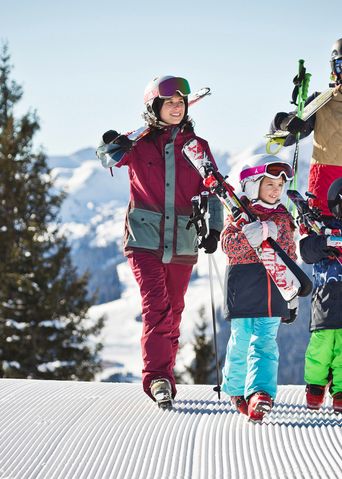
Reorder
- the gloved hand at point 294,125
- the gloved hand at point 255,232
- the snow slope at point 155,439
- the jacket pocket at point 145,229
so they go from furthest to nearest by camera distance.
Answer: the gloved hand at point 294,125, the jacket pocket at point 145,229, the gloved hand at point 255,232, the snow slope at point 155,439

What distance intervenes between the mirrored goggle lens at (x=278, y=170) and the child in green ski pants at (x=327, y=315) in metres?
0.34

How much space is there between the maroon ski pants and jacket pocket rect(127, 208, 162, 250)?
79mm

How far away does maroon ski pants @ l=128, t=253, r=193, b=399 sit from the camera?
189 inches

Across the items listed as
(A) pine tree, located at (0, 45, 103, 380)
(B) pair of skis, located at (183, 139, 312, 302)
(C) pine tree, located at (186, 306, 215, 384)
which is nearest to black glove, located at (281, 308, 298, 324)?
(B) pair of skis, located at (183, 139, 312, 302)

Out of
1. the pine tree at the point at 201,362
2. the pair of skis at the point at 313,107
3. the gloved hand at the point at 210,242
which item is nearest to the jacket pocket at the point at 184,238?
the gloved hand at the point at 210,242

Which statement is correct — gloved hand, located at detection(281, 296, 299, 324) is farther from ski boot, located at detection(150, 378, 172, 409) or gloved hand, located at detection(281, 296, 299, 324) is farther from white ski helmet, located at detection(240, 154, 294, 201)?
ski boot, located at detection(150, 378, 172, 409)

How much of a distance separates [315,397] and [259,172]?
1.48 meters

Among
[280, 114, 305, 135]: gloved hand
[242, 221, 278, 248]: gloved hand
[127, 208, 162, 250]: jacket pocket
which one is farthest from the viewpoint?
[280, 114, 305, 135]: gloved hand

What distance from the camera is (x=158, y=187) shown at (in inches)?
196

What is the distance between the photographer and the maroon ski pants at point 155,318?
4.80m

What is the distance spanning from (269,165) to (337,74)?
3.49 ft

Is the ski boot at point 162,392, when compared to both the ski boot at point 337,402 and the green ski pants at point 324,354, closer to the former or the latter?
the green ski pants at point 324,354

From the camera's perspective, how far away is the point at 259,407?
4.11m

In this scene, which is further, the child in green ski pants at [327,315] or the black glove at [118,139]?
the black glove at [118,139]
